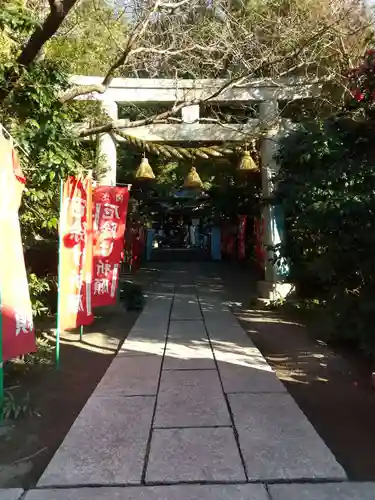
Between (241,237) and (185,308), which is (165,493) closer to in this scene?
(185,308)

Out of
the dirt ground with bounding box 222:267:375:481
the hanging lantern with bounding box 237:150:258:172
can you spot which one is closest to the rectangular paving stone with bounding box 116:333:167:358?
the dirt ground with bounding box 222:267:375:481

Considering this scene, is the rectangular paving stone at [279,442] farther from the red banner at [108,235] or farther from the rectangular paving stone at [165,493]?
the red banner at [108,235]

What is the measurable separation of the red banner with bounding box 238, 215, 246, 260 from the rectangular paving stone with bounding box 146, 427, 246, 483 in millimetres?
14117

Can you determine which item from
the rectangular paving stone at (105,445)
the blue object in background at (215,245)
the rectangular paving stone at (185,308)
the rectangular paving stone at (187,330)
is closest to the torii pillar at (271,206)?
the rectangular paving stone at (185,308)

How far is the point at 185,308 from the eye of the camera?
9.77 metres

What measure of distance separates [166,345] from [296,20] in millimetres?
5719

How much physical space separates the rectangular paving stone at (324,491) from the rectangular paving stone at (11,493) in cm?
152

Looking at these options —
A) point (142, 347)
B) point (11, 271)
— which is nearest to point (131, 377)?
point (142, 347)

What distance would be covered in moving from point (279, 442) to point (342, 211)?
8.24ft

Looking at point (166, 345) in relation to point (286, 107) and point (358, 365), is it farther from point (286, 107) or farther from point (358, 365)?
point (286, 107)

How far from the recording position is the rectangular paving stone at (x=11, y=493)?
285 centimetres

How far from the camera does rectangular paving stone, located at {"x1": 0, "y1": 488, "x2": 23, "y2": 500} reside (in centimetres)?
285

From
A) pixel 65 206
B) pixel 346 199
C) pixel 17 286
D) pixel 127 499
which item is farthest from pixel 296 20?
pixel 127 499

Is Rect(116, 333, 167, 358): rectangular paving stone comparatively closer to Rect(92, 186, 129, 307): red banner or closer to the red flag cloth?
Rect(92, 186, 129, 307): red banner
